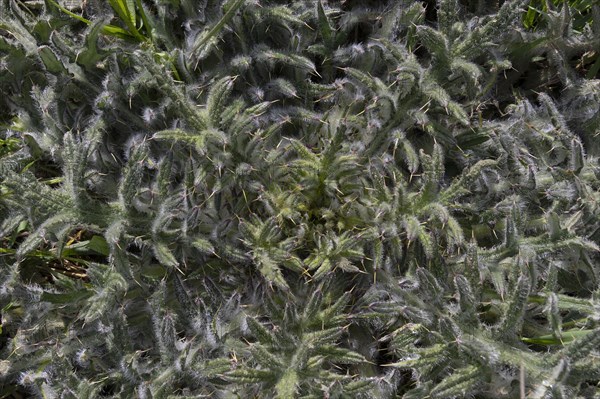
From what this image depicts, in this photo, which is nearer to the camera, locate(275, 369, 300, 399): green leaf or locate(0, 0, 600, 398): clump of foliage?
locate(275, 369, 300, 399): green leaf

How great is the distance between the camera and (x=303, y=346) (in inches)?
114

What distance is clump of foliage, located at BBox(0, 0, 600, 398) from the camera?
9.73 ft

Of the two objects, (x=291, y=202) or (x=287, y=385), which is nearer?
(x=287, y=385)

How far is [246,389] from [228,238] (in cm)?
78

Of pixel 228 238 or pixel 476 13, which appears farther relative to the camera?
pixel 476 13

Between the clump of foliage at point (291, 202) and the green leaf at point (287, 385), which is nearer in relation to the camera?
the green leaf at point (287, 385)

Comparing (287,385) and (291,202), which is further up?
(291,202)

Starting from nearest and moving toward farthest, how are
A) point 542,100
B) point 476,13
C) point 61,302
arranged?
point 61,302, point 542,100, point 476,13

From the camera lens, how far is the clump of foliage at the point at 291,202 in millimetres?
2967

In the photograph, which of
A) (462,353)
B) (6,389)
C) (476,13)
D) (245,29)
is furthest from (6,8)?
(462,353)

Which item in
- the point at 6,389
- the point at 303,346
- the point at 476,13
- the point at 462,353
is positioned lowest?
the point at 6,389

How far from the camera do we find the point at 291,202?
3.35 m

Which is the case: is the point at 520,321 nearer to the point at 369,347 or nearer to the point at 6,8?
the point at 369,347

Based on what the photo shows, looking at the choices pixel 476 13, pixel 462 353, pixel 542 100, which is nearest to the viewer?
pixel 462 353
